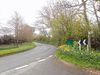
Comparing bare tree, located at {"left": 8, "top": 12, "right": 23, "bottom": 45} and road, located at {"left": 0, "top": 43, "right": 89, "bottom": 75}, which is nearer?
road, located at {"left": 0, "top": 43, "right": 89, "bottom": 75}

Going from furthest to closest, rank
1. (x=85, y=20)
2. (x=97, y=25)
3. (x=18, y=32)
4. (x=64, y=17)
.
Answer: (x=18, y=32) < (x=64, y=17) < (x=97, y=25) < (x=85, y=20)

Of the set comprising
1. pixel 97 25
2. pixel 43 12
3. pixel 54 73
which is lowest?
pixel 54 73

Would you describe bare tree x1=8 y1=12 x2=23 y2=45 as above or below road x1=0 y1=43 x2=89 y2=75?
above

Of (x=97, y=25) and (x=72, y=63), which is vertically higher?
(x=97, y=25)

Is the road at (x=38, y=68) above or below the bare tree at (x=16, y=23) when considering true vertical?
below

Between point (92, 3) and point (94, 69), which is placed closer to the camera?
point (94, 69)

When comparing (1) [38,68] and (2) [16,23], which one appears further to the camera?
(2) [16,23]

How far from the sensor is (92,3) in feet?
74.5

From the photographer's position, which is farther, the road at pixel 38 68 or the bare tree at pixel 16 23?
the bare tree at pixel 16 23

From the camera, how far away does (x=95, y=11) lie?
23.8 metres

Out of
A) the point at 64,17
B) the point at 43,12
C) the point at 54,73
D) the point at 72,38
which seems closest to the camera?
the point at 54,73

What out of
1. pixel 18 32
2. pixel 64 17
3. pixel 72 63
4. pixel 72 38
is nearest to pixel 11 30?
pixel 18 32

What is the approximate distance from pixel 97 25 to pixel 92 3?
6.63m

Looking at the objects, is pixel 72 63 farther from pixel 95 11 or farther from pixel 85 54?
pixel 95 11
